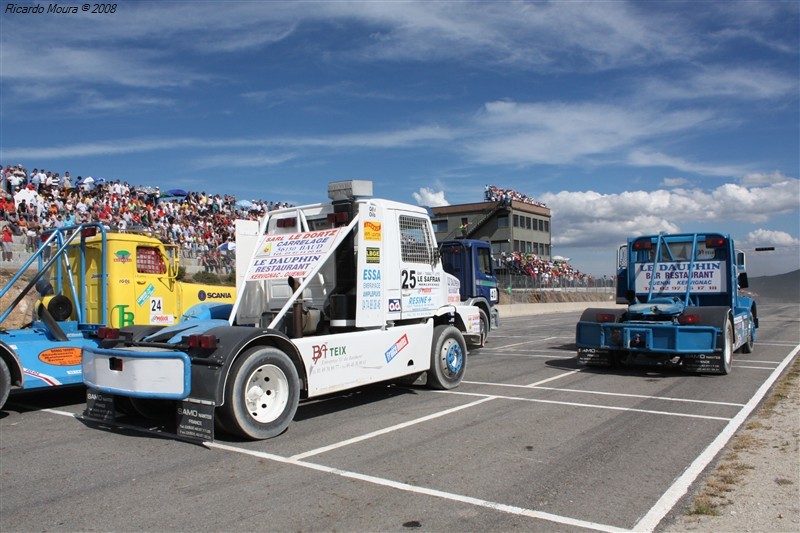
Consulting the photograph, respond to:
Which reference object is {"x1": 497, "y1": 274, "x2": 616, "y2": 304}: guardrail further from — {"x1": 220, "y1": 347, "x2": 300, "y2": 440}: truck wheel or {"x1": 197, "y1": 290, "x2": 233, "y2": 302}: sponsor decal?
{"x1": 220, "y1": 347, "x2": 300, "y2": 440}: truck wheel

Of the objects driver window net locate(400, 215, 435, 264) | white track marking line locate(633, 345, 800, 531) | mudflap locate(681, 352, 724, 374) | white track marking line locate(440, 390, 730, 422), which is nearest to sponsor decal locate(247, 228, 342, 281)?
driver window net locate(400, 215, 435, 264)

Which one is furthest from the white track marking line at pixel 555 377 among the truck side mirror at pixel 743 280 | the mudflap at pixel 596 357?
the truck side mirror at pixel 743 280

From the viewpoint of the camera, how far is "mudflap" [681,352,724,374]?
36.8ft

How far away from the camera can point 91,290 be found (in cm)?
1049

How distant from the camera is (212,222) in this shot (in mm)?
30031

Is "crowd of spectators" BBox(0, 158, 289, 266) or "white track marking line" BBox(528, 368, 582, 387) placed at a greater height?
"crowd of spectators" BBox(0, 158, 289, 266)

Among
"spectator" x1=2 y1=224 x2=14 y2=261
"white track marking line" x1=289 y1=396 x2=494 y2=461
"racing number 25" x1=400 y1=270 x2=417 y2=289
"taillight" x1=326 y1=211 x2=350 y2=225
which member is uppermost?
"spectator" x1=2 y1=224 x2=14 y2=261

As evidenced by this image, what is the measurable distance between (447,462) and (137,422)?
419 cm

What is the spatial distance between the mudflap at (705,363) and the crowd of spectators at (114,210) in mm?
14259

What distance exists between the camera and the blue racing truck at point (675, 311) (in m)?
11.0

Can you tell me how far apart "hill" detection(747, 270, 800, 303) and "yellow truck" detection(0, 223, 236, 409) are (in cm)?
8441

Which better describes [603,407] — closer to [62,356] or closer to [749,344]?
[62,356]

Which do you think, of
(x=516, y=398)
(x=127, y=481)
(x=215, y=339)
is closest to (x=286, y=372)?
(x=215, y=339)

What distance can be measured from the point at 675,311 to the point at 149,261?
366 inches
